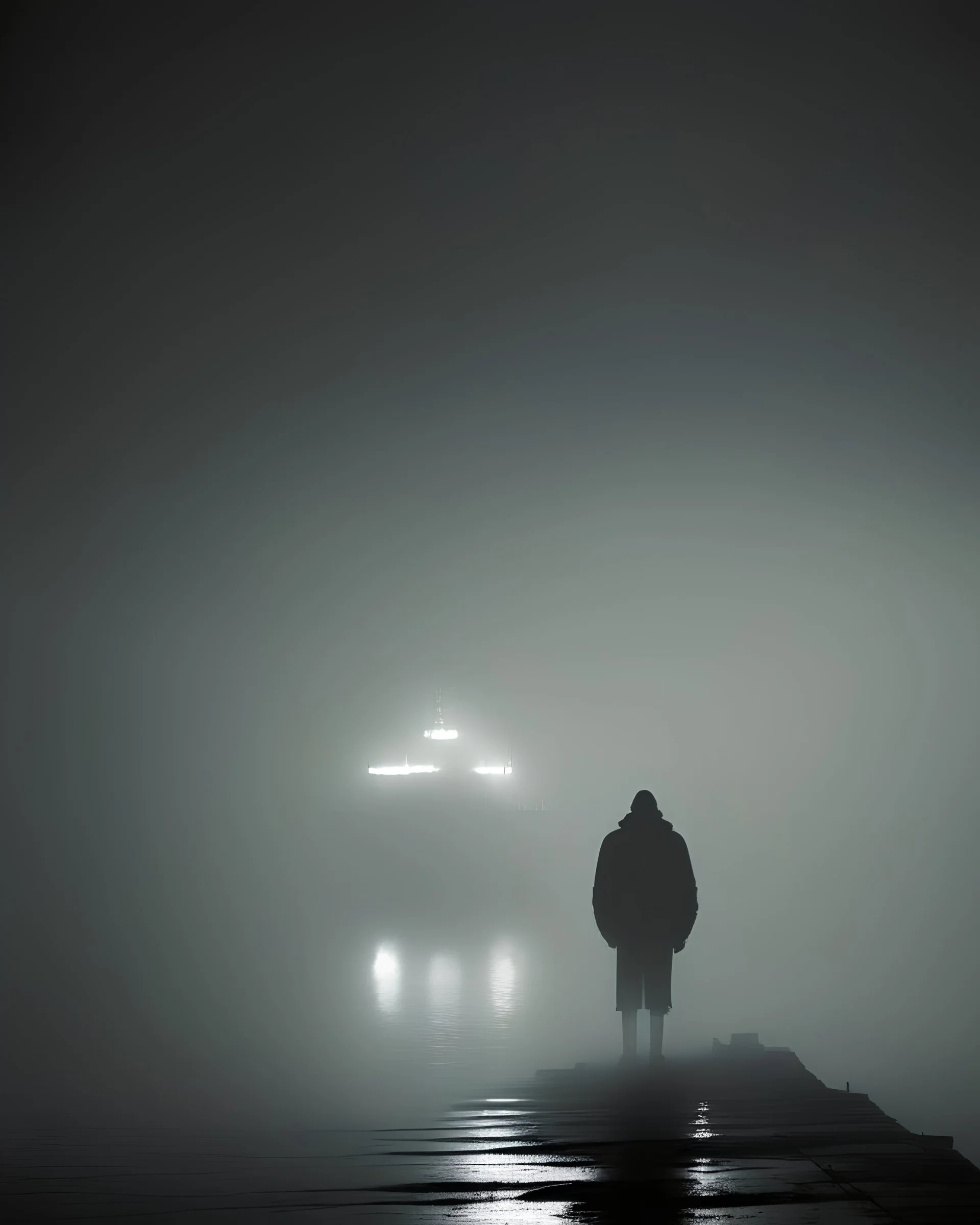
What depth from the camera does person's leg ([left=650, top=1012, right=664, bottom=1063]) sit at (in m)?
6.79

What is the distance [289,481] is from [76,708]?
1275 centimetres

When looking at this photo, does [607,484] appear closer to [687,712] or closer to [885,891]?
[885,891]

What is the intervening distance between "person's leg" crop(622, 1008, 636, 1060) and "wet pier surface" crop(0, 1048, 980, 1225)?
1.46m

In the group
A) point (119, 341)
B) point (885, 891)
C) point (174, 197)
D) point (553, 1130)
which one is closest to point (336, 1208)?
point (553, 1130)

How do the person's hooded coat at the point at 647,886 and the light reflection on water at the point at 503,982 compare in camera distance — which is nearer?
the person's hooded coat at the point at 647,886

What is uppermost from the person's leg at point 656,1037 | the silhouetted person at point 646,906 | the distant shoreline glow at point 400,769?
the distant shoreline glow at point 400,769

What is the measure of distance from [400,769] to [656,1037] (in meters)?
36.6

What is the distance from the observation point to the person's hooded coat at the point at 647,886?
713 centimetres

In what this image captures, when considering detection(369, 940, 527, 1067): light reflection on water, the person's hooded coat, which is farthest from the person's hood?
detection(369, 940, 527, 1067): light reflection on water

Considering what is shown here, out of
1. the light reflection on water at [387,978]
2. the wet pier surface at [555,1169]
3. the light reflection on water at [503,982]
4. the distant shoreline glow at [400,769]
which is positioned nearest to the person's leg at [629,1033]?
the wet pier surface at [555,1169]

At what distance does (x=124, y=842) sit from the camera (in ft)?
115

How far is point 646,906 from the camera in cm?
713

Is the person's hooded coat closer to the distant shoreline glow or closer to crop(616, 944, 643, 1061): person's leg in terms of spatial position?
crop(616, 944, 643, 1061): person's leg

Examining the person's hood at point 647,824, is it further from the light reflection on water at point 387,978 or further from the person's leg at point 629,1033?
the light reflection on water at point 387,978
